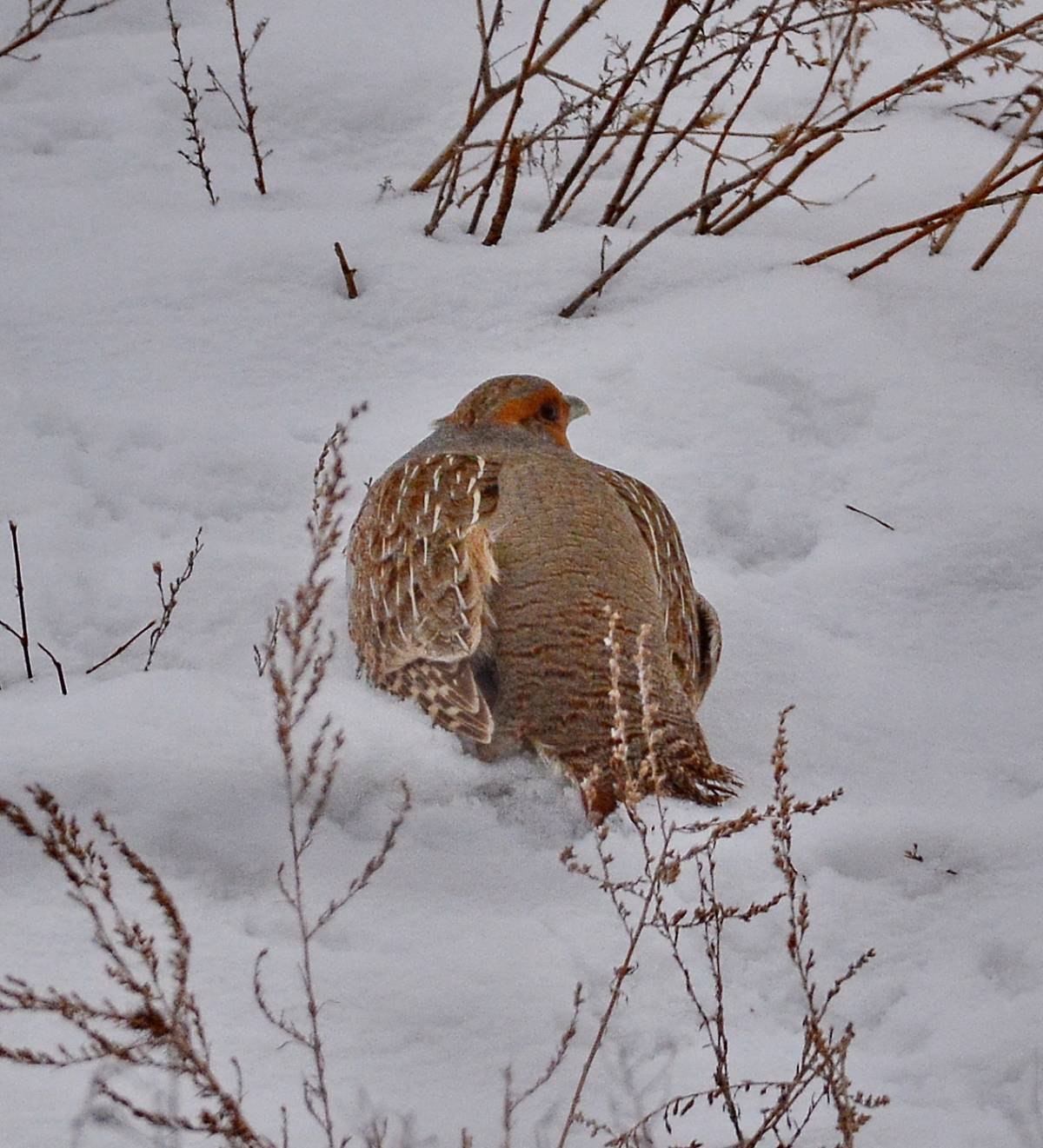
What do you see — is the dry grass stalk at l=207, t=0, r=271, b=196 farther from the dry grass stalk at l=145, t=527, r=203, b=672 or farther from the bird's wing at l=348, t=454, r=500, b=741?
the dry grass stalk at l=145, t=527, r=203, b=672

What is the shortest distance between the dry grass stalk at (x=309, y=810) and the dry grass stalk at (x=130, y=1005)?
0.12 metres

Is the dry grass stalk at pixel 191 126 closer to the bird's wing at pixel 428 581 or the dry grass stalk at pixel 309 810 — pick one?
the bird's wing at pixel 428 581

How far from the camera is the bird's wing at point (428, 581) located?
3.15 metres

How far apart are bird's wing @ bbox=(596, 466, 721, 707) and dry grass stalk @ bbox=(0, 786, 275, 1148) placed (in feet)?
4.90

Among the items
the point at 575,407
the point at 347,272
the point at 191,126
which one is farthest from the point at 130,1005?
the point at 191,126

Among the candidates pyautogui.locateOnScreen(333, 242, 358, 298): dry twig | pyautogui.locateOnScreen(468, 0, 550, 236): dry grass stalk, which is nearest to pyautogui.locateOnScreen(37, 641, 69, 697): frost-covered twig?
pyautogui.locateOnScreen(333, 242, 358, 298): dry twig

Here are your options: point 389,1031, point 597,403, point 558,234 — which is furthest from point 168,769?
point 558,234

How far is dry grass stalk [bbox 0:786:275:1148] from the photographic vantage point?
1.65 metres

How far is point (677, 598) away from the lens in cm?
349

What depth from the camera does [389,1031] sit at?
2.20 metres

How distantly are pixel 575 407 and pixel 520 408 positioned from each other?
0.70 feet

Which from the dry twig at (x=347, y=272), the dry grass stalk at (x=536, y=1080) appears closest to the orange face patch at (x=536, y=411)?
the dry twig at (x=347, y=272)

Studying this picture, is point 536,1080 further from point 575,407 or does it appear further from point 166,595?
point 575,407

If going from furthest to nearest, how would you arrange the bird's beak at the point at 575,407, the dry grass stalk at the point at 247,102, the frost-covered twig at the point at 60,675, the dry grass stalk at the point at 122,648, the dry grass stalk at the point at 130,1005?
the dry grass stalk at the point at 247,102
the bird's beak at the point at 575,407
the dry grass stalk at the point at 122,648
the frost-covered twig at the point at 60,675
the dry grass stalk at the point at 130,1005
